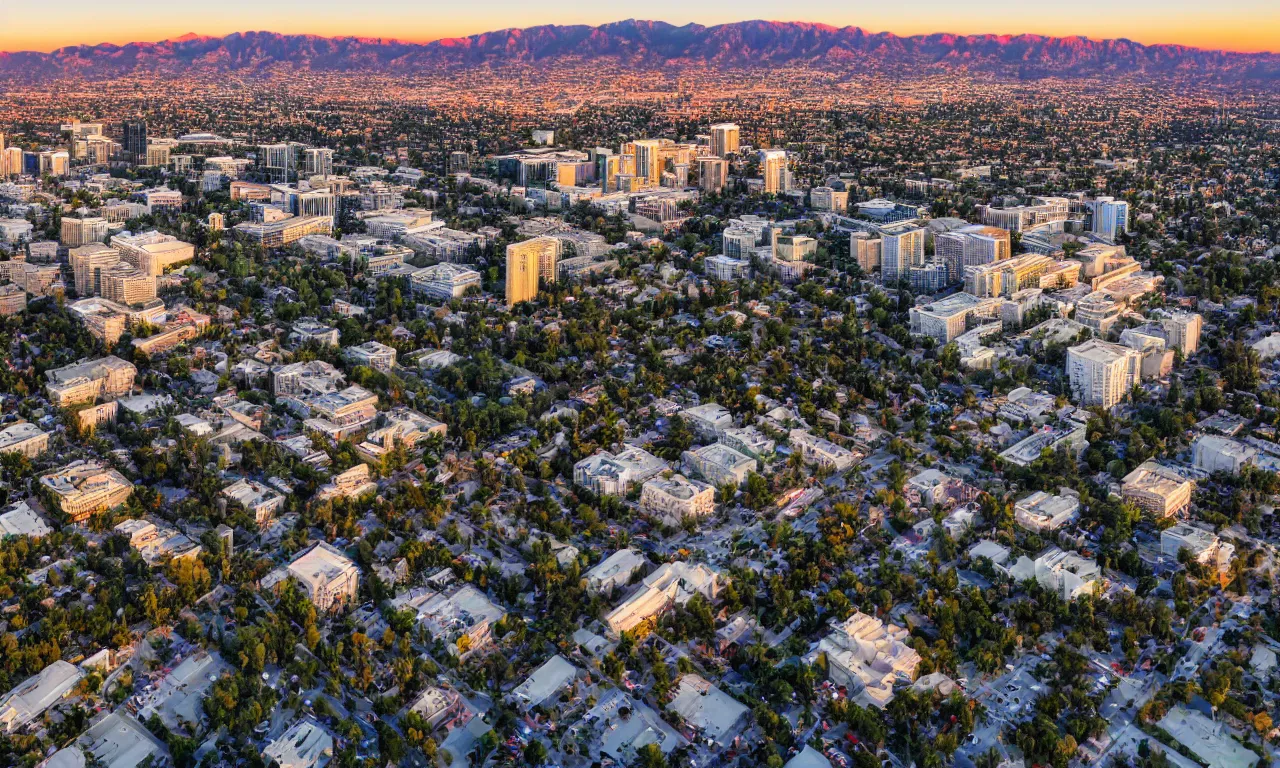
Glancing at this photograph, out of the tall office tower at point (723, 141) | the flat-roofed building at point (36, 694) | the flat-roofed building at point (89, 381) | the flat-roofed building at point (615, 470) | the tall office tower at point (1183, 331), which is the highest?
the tall office tower at point (723, 141)

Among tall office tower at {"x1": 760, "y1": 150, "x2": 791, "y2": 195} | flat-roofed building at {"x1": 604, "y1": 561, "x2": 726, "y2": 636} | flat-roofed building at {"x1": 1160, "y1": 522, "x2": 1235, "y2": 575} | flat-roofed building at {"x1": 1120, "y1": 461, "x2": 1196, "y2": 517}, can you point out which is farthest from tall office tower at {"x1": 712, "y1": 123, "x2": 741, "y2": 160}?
flat-roofed building at {"x1": 604, "y1": 561, "x2": 726, "y2": 636}

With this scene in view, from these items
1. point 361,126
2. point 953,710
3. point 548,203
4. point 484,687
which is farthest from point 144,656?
point 361,126

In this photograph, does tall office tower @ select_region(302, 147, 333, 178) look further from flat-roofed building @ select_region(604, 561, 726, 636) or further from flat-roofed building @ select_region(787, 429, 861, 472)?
flat-roofed building @ select_region(604, 561, 726, 636)

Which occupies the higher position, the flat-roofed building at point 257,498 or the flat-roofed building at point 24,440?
the flat-roofed building at point 24,440

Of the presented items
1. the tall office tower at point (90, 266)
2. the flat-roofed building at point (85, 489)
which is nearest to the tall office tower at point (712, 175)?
the tall office tower at point (90, 266)

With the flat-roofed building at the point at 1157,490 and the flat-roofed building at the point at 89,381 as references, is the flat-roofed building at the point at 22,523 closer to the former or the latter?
the flat-roofed building at the point at 89,381

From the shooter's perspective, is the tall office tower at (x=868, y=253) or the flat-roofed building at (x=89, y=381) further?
the tall office tower at (x=868, y=253)
